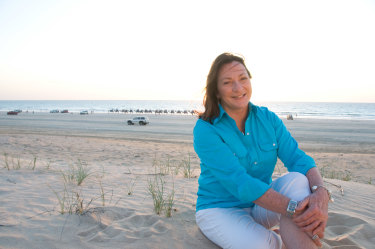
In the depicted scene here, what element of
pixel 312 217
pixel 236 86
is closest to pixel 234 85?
pixel 236 86

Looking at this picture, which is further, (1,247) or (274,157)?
(274,157)

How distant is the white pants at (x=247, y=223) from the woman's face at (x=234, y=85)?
75cm

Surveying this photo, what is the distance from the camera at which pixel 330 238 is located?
273 cm

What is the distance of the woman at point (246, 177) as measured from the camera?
2.04 meters

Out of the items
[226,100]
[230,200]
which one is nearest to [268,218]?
[230,200]

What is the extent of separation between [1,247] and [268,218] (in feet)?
7.19

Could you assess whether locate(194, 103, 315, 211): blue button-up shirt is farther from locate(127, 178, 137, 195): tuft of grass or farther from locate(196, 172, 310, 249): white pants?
locate(127, 178, 137, 195): tuft of grass

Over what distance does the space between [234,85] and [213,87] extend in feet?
0.70

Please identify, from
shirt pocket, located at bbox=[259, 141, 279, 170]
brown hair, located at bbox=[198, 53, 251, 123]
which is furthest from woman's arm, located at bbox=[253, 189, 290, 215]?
brown hair, located at bbox=[198, 53, 251, 123]

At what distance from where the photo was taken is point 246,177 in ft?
7.04

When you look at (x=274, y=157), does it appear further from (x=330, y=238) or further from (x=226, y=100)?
(x=330, y=238)

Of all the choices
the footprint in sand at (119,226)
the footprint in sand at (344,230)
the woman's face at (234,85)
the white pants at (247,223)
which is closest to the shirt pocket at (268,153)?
the white pants at (247,223)

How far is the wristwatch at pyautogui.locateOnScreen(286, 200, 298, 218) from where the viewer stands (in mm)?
1997

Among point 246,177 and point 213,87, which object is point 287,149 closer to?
point 246,177
